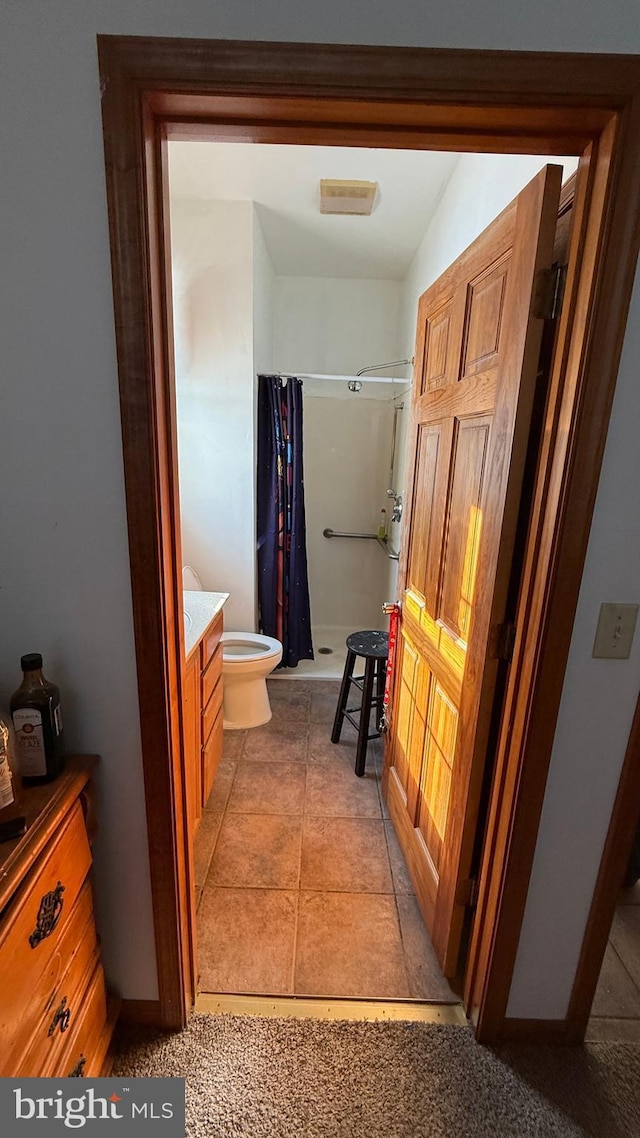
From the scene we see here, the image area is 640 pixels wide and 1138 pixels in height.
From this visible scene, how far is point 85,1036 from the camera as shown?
107 centimetres

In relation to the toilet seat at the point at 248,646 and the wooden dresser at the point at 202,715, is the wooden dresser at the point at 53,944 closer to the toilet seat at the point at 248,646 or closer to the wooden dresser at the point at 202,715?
the wooden dresser at the point at 202,715

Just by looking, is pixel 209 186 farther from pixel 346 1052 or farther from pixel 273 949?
pixel 346 1052

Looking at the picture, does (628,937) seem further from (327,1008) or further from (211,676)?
(211,676)

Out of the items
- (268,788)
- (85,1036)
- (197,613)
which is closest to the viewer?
(85,1036)

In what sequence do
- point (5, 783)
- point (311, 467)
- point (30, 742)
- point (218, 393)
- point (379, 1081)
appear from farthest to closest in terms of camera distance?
point (311, 467) → point (218, 393) → point (379, 1081) → point (30, 742) → point (5, 783)

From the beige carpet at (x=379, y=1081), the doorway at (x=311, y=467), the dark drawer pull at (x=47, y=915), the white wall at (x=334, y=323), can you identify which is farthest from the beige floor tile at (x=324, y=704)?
the white wall at (x=334, y=323)

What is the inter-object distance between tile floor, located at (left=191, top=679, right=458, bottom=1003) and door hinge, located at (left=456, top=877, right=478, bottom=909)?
12.1 inches

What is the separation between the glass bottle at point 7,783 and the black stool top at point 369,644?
159 cm

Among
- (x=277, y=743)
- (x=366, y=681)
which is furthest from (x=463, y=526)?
(x=277, y=743)

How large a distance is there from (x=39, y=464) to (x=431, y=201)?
226 cm

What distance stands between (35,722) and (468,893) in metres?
1.17

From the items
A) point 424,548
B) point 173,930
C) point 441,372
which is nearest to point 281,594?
point 424,548

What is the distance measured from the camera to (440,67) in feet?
2.61

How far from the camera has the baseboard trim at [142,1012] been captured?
1.26 m
